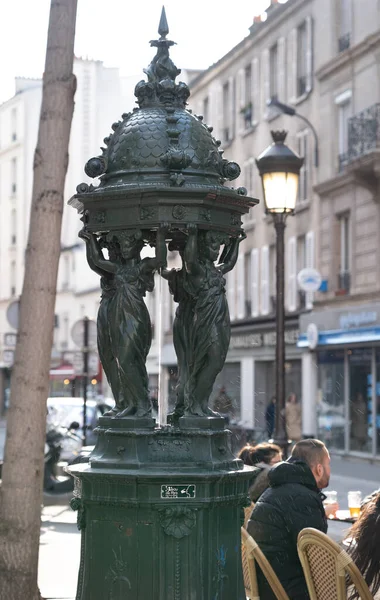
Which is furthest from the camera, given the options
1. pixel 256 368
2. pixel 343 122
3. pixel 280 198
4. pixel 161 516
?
pixel 256 368

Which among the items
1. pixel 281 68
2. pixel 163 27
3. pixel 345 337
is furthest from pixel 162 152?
pixel 281 68

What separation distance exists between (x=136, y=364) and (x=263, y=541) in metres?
1.63

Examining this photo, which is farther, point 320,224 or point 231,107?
point 231,107

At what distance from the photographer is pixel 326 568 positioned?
638 centimetres

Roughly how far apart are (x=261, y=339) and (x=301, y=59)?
8.66 m

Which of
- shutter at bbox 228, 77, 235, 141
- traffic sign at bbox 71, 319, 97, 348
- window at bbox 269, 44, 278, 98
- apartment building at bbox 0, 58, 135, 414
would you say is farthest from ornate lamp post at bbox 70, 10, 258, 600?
apartment building at bbox 0, 58, 135, 414

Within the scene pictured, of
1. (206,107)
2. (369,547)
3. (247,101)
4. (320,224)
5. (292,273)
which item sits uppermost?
(206,107)

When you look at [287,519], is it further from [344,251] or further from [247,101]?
[247,101]

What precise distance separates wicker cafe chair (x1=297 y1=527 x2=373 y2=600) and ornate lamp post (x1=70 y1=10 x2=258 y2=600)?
1.26ft

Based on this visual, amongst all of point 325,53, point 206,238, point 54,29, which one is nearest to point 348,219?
point 325,53

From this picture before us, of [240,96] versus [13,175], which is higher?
[13,175]

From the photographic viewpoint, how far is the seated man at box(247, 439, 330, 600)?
24.4ft

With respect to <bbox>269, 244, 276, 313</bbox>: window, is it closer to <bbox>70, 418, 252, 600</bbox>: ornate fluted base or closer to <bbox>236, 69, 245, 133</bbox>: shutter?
<bbox>236, 69, 245, 133</bbox>: shutter

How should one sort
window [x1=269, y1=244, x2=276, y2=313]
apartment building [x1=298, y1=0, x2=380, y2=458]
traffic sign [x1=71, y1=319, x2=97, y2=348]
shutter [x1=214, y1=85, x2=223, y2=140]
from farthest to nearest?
shutter [x1=214, y1=85, x2=223, y2=140], window [x1=269, y1=244, x2=276, y2=313], apartment building [x1=298, y1=0, x2=380, y2=458], traffic sign [x1=71, y1=319, x2=97, y2=348]
